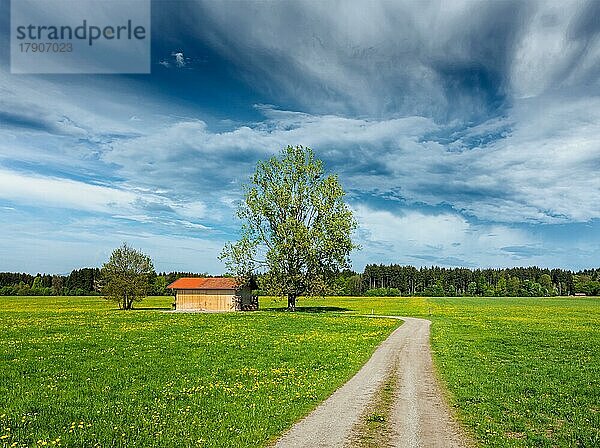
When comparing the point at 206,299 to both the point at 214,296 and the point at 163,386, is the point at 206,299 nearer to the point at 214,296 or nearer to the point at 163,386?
the point at 214,296

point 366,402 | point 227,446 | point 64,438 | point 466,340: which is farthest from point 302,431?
point 466,340

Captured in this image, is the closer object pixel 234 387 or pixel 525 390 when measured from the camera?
pixel 234 387

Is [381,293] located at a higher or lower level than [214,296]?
lower

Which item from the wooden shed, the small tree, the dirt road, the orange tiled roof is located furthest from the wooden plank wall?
the dirt road

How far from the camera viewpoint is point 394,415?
13.5 metres

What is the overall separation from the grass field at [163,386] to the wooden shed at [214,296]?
44980mm

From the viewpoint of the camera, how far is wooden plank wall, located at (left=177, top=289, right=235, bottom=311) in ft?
257

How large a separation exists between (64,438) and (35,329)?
1233 inches

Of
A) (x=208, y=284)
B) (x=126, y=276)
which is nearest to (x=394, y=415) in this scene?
(x=208, y=284)

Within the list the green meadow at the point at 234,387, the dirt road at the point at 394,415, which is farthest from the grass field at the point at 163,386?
the dirt road at the point at 394,415

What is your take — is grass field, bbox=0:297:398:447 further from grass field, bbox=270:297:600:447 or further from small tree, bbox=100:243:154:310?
small tree, bbox=100:243:154:310

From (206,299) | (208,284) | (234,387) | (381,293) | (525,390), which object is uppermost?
(208,284)

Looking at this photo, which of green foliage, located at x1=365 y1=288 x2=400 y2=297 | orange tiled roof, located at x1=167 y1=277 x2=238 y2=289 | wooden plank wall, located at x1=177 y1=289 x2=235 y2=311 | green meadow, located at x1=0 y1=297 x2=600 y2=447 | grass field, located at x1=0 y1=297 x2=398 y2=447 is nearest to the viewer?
grass field, located at x1=0 y1=297 x2=398 y2=447

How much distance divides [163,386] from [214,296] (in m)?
62.8
